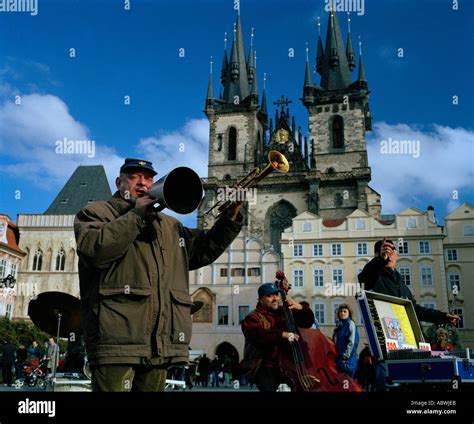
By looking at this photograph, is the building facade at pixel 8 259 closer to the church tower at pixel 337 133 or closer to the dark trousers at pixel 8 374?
the dark trousers at pixel 8 374

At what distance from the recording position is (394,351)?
312cm

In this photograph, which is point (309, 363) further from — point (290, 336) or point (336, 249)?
point (336, 249)

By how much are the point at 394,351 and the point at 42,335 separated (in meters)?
25.8

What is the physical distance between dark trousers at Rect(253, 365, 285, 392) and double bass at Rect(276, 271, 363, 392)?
8 cm

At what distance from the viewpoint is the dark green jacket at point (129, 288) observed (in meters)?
2.25

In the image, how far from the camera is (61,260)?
33.9 meters

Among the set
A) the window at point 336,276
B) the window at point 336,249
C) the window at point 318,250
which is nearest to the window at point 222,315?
the window at point 318,250

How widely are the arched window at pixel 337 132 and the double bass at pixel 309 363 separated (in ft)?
138

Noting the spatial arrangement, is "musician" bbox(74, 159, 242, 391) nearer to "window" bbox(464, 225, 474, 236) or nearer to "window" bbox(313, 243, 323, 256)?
"window" bbox(313, 243, 323, 256)

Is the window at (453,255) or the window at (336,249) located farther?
the window at (336,249)

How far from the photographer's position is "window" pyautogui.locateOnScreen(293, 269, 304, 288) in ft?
104

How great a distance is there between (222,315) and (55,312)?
2533cm

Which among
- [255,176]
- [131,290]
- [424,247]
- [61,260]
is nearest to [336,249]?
[424,247]

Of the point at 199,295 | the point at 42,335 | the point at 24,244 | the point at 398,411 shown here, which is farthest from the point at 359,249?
the point at 398,411
